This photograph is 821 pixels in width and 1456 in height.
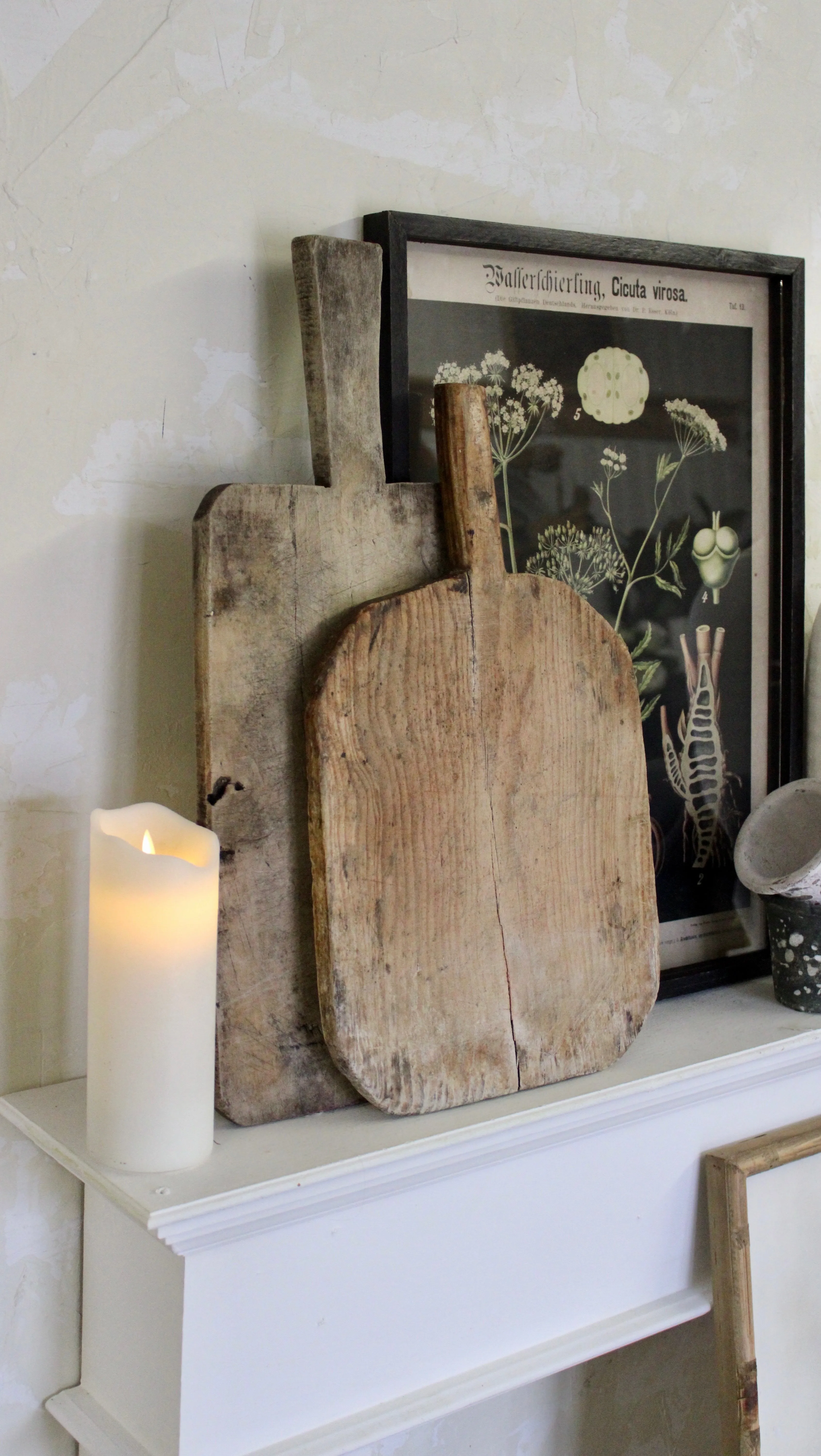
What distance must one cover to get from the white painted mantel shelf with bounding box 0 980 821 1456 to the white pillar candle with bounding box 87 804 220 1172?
0.07ft

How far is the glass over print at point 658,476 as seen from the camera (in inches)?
32.4

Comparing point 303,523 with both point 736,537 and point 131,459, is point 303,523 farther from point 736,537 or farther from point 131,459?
point 736,537

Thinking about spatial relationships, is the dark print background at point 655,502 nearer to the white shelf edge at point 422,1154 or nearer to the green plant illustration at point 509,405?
the green plant illustration at point 509,405

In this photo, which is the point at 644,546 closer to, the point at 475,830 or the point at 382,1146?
the point at 475,830

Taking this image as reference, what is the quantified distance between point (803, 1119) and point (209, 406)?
0.66 m

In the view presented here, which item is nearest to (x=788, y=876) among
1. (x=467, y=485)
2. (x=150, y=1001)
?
(x=467, y=485)

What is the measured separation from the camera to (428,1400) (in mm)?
701

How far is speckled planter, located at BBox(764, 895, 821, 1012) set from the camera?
34.2 inches

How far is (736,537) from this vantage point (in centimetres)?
95

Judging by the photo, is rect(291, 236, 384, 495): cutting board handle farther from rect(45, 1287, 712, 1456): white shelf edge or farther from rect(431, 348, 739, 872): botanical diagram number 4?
rect(45, 1287, 712, 1456): white shelf edge

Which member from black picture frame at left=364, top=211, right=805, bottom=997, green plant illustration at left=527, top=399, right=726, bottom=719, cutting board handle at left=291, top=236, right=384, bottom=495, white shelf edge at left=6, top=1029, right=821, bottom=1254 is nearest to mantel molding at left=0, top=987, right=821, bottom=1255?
white shelf edge at left=6, top=1029, right=821, bottom=1254

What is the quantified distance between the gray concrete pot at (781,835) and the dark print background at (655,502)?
1.8 inches

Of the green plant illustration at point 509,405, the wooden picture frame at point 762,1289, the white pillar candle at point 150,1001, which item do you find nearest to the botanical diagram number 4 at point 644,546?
the green plant illustration at point 509,405

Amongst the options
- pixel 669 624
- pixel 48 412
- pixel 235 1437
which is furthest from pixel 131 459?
pixel 235 1437
